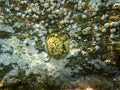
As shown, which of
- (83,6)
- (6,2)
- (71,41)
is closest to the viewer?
(71,41)

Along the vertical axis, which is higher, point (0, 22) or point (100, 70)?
point (0, 22)

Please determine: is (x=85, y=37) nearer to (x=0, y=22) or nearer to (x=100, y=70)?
(x=100, y=70)

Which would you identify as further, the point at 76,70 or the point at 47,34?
the point at 47,34

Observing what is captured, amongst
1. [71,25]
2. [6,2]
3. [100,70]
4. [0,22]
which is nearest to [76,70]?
[100,70]

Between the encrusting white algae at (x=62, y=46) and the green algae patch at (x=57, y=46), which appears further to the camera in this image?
the green algae patch at (x=57, y=46)

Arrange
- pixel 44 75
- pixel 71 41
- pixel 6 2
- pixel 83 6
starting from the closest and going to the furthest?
pixel 44 75 < pixel 71 41 < pixel 83 6 < pixel 6 2

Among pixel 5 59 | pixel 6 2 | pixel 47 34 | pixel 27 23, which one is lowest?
pixel 5 59
